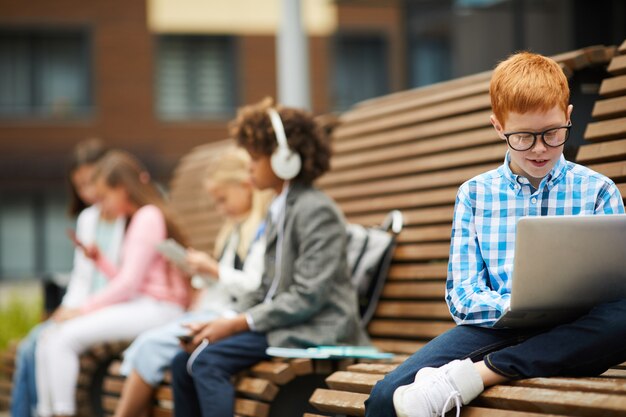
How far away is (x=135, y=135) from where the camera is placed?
2962cm

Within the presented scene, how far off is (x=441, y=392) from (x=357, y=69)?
89.1 feet

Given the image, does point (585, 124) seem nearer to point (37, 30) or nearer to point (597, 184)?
point (597, 184)

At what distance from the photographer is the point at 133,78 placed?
2947 centimetres

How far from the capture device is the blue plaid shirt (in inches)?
143

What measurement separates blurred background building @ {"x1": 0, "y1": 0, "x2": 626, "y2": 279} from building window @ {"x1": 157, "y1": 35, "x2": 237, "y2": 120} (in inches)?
0.9

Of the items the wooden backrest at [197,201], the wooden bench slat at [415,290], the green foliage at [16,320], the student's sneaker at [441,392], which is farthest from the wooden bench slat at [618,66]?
the green foliage at [16,320]

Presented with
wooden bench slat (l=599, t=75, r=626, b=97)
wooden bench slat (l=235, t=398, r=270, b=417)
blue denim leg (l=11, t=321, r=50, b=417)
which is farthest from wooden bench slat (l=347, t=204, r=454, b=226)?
blue denim leg (l=11, t=321, r=50, b=417)

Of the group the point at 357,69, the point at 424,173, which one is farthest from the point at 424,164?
the point at 357,69

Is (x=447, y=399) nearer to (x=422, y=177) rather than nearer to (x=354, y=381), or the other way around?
(x=354, y=381)

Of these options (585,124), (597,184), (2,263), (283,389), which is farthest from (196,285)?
(2,263)

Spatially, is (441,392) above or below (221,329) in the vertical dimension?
above

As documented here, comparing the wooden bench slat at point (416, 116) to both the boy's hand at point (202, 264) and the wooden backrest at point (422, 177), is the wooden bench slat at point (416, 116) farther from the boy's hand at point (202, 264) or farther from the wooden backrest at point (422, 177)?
the boy's hand at point (202, 264)

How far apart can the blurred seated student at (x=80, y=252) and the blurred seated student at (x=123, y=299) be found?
0.54 ft

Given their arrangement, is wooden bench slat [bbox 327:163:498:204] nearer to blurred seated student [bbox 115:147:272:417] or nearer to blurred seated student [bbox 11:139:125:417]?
blurred seated student [bbox 115:147:272:417]
